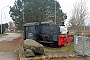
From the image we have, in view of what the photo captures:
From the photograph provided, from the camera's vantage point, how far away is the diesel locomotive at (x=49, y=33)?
1469 cm

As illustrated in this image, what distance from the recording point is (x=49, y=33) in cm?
1568

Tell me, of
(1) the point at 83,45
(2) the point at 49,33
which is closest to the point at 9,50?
(2) the point at 49,33

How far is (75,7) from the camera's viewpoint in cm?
2266

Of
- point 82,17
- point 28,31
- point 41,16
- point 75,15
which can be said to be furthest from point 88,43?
point 41,16

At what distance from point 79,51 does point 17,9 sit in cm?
4018

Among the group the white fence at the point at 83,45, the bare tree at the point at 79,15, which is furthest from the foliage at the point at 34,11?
the white fence at the point at 83,45

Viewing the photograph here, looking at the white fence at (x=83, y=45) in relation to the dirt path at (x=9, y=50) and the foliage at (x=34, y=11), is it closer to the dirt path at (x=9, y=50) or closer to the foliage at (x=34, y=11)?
the dirt path at (x=9, y=50)

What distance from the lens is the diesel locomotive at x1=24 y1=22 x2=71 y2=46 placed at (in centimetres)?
1469

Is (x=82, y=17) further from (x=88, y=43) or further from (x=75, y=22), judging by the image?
(x=88, y=43)

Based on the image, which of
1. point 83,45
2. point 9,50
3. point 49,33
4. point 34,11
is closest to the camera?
point 83,45

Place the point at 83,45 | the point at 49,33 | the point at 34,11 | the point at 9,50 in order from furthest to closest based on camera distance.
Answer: the point at 34,11 < the point at 49,33 < the point at 9,50 < the point at 83,45

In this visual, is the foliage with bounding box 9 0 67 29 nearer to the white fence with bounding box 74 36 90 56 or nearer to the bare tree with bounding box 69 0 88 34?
the bare tree with bounding box 69 0 88 34

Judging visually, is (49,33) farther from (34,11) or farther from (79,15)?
(34,11)

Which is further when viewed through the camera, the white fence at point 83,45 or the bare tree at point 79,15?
the bare tree at point 79,15
